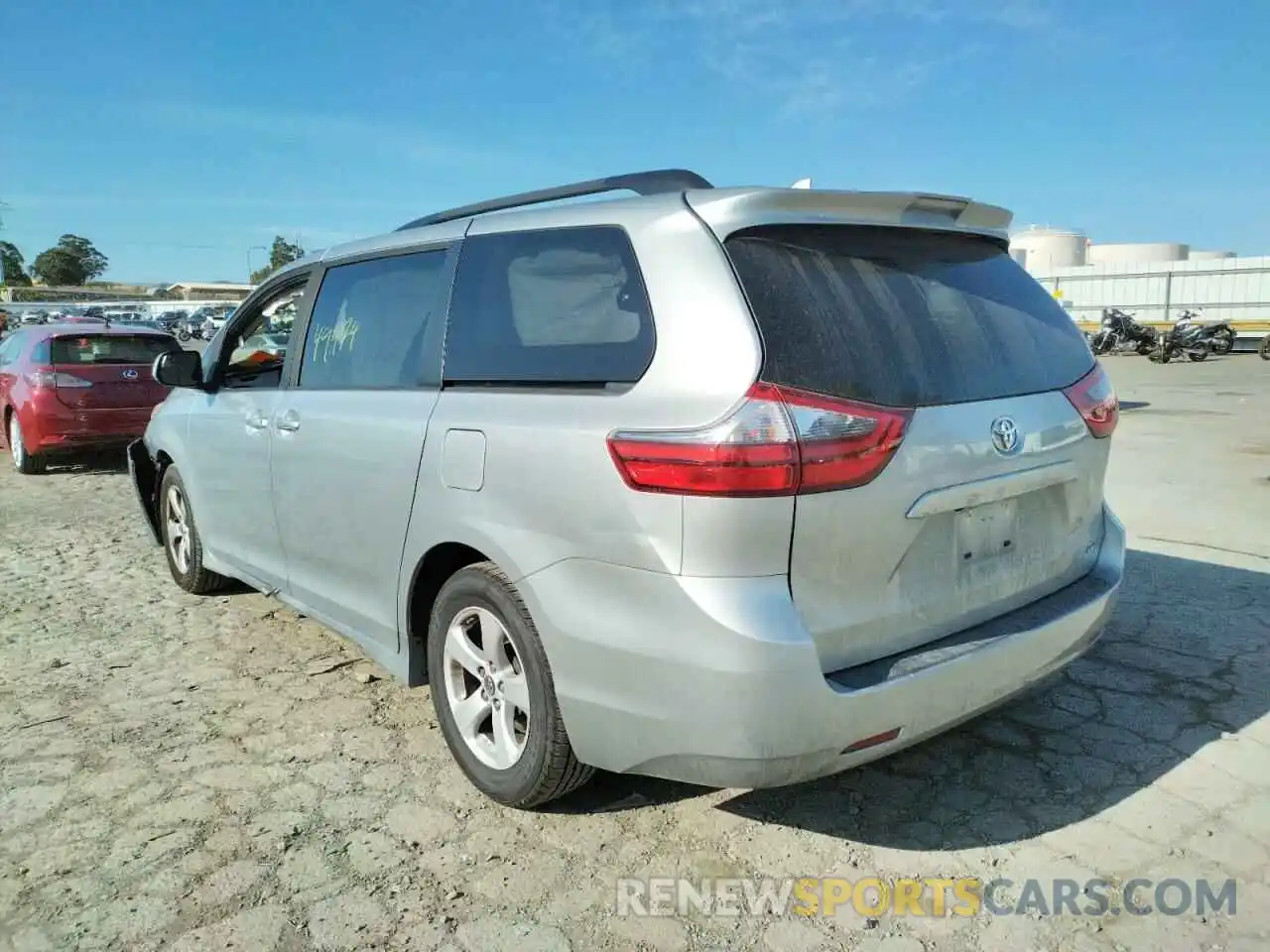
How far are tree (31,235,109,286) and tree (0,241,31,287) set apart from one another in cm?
601

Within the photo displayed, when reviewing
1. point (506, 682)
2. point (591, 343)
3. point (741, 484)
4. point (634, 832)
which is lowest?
point (634, 832)

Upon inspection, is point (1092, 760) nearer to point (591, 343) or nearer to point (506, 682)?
point (506, 682)

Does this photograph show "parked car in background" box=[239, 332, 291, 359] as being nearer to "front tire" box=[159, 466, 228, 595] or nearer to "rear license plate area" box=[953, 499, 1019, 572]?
"front tire" box=[159, 466, 228, 595]

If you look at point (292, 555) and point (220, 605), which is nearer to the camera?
point (292, 555)

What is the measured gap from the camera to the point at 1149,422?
12312 millimetres

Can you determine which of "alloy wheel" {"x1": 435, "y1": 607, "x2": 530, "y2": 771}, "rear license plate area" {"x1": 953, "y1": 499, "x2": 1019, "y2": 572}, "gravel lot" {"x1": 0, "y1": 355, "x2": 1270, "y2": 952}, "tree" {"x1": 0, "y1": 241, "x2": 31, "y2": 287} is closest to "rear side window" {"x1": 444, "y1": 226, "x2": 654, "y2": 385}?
"alloy wheel" {"x1": 435, "y1": 607, "x2": 530, "y2": 771}

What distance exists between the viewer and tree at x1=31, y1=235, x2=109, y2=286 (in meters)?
139

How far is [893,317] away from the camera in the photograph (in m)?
2.59

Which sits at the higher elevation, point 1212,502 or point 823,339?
point 823,339

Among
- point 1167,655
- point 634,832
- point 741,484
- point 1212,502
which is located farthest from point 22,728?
point 1212,502

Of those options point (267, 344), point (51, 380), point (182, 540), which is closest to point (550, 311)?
point (267, 344)

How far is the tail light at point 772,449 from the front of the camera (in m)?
2.23

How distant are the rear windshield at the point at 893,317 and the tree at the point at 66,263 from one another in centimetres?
16221

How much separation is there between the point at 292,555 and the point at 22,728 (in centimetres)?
116
